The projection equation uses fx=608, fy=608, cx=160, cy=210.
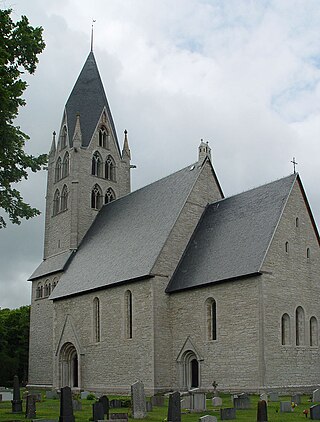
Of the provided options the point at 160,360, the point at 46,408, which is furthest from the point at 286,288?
the point at 46,408

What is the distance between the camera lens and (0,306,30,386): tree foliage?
5834 centimetres

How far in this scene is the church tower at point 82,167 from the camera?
156 feet

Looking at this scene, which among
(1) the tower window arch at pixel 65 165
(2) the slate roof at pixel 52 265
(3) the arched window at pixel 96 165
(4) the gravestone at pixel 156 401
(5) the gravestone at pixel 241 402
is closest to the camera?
(5) the gravestone at pixel 241 402

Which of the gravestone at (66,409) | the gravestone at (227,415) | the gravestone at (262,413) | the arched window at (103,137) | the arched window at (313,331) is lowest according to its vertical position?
the gravestone at (227,415)

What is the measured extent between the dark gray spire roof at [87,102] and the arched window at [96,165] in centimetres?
124

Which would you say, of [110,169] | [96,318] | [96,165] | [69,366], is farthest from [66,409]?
[110,169]

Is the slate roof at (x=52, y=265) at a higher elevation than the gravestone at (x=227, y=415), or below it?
higher

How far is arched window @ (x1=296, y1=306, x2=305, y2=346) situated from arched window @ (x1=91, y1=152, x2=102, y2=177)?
2299 centimetres

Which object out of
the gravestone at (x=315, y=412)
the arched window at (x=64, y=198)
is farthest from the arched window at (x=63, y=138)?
the gravestone at (x=315, y=412)

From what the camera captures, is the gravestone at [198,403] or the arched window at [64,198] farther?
the arched window at [64,198]

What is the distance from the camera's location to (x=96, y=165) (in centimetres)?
4956

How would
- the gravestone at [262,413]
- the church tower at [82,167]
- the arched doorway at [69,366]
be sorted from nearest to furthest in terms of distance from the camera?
the gravestone at [262,413], the arched doorway at [69,366], the church tower at [82,167]

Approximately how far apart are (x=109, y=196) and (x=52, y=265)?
7.34 m

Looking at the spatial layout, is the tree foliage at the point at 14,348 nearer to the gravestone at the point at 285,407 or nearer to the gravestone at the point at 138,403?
the gravestone at the point at 138,403
